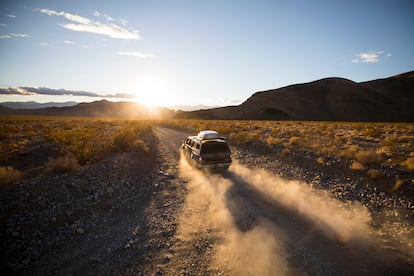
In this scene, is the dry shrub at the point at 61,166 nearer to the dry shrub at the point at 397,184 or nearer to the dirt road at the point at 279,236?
the dirt road at the point at 279,236

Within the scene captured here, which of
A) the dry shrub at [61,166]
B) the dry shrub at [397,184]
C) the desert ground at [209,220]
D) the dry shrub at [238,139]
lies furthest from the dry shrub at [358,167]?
the dry shrub at [61,166]

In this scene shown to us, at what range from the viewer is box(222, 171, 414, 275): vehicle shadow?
464 cm

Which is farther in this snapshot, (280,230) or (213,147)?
(213,147)

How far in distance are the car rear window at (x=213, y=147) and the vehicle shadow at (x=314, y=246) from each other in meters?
3.32

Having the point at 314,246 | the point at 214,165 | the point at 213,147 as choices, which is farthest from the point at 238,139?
the point at 314,246

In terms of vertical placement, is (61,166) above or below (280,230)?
above

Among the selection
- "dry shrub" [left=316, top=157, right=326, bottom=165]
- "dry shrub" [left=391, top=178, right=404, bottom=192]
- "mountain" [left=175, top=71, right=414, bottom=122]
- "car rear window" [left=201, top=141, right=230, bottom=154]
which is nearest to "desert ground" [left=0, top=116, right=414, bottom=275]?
"dry shrub" [left=391, top=178, right=404, bottom=192]

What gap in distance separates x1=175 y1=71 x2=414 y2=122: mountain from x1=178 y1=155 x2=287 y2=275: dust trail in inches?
3278

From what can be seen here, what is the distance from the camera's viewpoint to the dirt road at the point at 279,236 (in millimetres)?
4715

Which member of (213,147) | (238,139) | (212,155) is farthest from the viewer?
(238,139)

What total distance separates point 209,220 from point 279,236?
6.77 feet

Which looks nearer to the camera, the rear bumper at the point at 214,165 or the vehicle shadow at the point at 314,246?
the vehicle shadow at the point at 314,246

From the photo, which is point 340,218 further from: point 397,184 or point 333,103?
point 333,103

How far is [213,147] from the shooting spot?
10812mm
